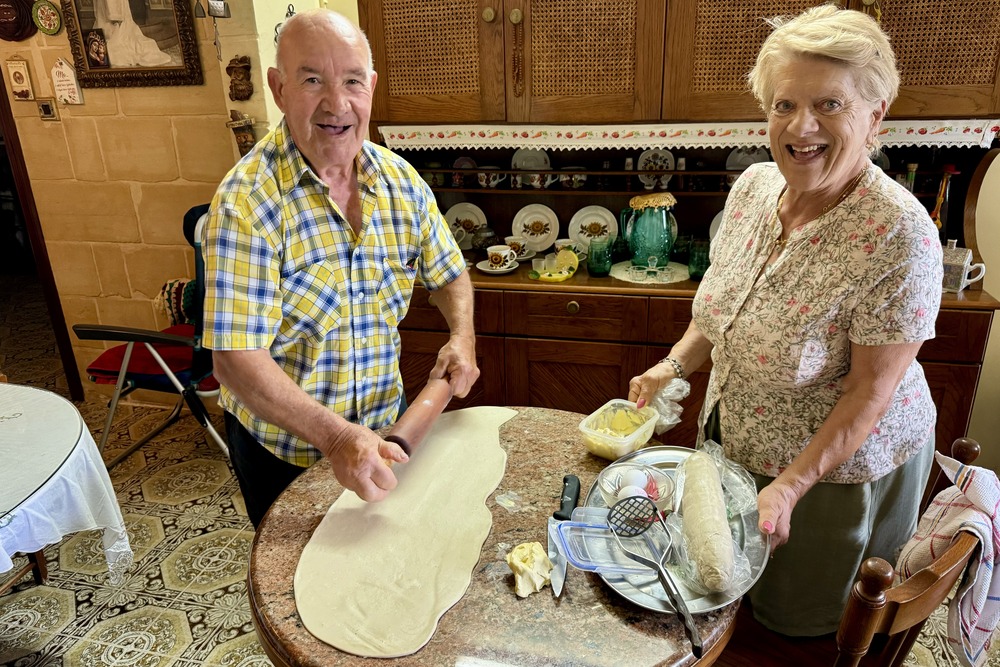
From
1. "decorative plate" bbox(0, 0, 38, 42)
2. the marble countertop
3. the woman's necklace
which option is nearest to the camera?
the marble countertop

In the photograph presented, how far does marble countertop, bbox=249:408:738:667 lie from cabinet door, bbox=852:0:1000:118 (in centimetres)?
202

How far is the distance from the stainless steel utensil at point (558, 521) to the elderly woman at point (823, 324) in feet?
1.05

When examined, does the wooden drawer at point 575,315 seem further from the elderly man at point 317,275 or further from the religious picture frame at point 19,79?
the religious picture frame at point 19,79

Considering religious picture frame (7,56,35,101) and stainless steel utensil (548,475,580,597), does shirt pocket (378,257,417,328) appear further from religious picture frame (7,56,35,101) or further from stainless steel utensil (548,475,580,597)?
religious picture frame (7,56,35,101)

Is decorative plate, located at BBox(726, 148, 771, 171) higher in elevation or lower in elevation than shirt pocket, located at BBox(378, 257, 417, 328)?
higher

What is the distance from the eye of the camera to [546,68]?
8.38ft

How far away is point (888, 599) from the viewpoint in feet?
2.80

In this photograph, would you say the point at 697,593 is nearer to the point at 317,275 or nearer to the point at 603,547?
the point at 603,547

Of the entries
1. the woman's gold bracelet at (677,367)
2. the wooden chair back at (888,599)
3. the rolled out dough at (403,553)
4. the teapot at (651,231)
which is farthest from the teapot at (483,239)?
the wooden chair back at (888,599)

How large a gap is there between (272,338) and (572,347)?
1.60 metres

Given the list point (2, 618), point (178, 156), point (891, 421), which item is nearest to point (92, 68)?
point (178, 156)

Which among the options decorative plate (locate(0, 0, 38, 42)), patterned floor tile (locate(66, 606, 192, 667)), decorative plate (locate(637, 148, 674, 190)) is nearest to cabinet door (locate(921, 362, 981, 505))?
decorative plate (locate(637, 148, 674, 190))

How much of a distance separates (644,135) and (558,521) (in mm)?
1838

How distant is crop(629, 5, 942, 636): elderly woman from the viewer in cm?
117
